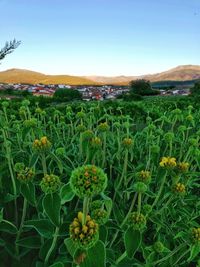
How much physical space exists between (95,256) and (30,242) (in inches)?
18.6

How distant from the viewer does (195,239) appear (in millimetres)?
1082

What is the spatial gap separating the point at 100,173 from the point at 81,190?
0.16 ft

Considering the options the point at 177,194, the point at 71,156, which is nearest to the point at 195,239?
the point at 177,194

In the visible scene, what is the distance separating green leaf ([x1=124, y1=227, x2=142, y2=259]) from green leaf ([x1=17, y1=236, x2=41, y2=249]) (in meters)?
0.33

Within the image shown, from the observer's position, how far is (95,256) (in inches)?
29.1

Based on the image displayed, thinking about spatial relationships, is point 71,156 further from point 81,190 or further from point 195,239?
point 81,190

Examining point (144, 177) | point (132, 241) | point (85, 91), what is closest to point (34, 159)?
point (144, 177)

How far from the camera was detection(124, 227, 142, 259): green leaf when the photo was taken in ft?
3.08

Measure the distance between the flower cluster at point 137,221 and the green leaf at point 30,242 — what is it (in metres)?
0.32

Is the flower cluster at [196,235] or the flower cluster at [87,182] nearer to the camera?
the flower cluster at [87,182]

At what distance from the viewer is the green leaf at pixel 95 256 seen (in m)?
0.74

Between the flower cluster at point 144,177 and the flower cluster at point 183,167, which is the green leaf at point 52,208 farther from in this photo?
the flower cluster at point 183,167

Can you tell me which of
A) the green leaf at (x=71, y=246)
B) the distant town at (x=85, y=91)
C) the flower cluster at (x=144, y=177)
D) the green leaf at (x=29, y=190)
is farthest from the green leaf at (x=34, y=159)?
the distant town at (x=85, y=91)

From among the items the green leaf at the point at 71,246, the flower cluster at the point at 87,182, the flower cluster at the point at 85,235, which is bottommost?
the green leaf at the point at 71,246
